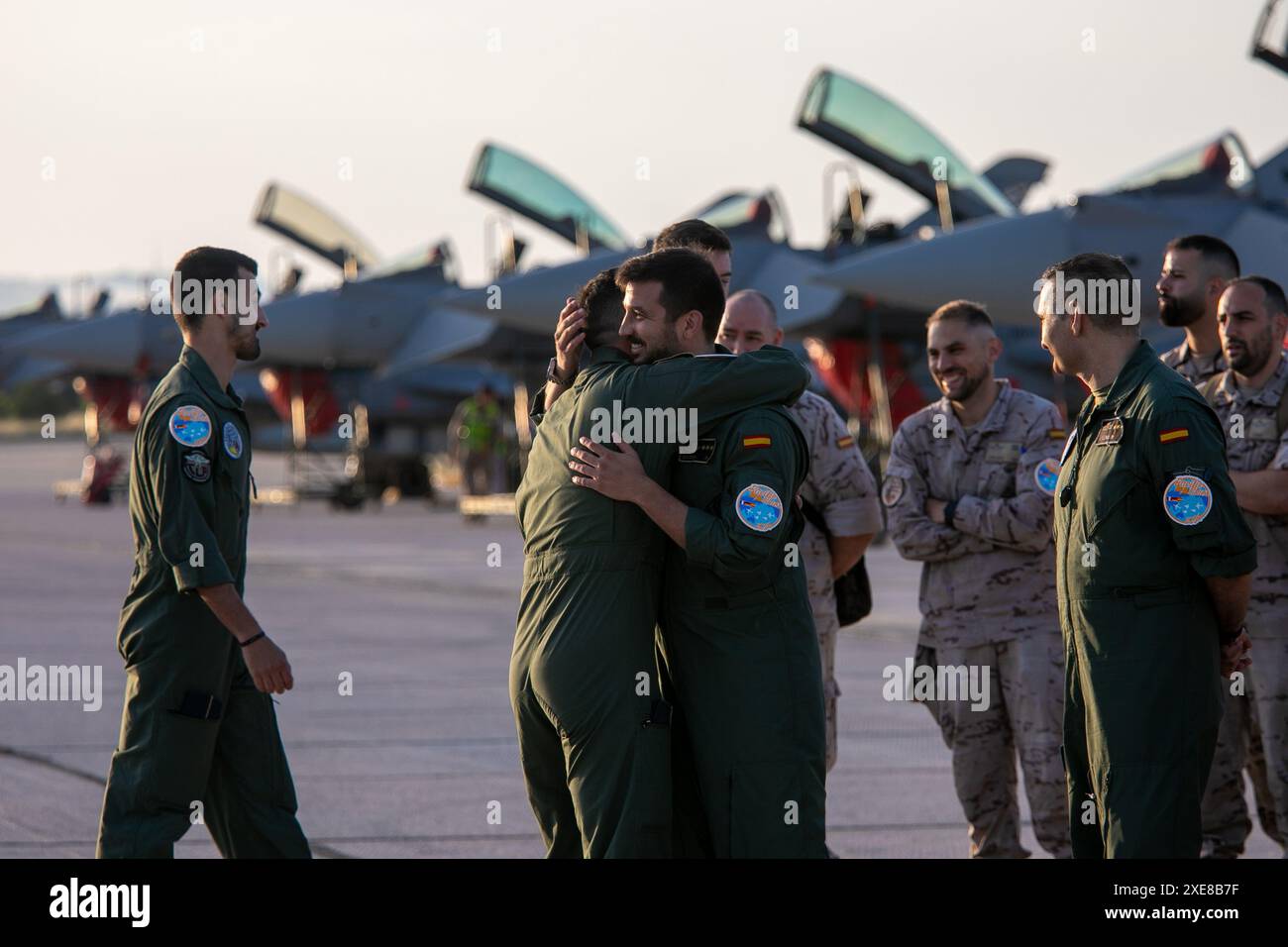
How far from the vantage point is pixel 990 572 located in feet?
16.5

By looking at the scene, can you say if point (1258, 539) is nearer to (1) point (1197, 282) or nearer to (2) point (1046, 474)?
(2) point (1046, 474)

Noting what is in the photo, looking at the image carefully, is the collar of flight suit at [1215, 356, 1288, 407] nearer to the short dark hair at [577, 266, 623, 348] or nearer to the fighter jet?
the short dark hair at [577, 266, 623, 348]

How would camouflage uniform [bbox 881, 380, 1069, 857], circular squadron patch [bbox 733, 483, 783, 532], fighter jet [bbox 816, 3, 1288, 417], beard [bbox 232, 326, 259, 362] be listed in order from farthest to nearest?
fighter jet [bbox 816, 3, 1288, 417], camouflage uniform [bbox 881, 380, 1069, 857], beard [bbox 232, 326, 259, 362], circular squadron patch [bbox 733, 483, 783, 532]

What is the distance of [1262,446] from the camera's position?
16.6 feet

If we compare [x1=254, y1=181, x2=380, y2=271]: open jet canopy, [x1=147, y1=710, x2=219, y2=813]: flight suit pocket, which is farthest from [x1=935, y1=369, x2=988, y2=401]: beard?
[x1=254, y1=181, x2=380, y2=271]: open jet canopy

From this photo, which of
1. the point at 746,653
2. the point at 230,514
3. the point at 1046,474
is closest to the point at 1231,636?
the point at 746,653

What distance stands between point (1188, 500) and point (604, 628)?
1244mm

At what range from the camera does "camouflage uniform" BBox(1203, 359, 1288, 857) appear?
193 inches

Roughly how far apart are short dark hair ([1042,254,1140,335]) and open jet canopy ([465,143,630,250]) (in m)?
19.3

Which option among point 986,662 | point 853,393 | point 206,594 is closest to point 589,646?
point 206,594

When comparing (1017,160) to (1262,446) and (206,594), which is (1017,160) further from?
(206,594)

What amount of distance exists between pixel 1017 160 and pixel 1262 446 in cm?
2152

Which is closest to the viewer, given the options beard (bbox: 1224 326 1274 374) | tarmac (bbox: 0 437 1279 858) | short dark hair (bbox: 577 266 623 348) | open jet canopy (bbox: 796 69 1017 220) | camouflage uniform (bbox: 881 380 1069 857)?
short dark hair (bbox: 577 266 623 348)
